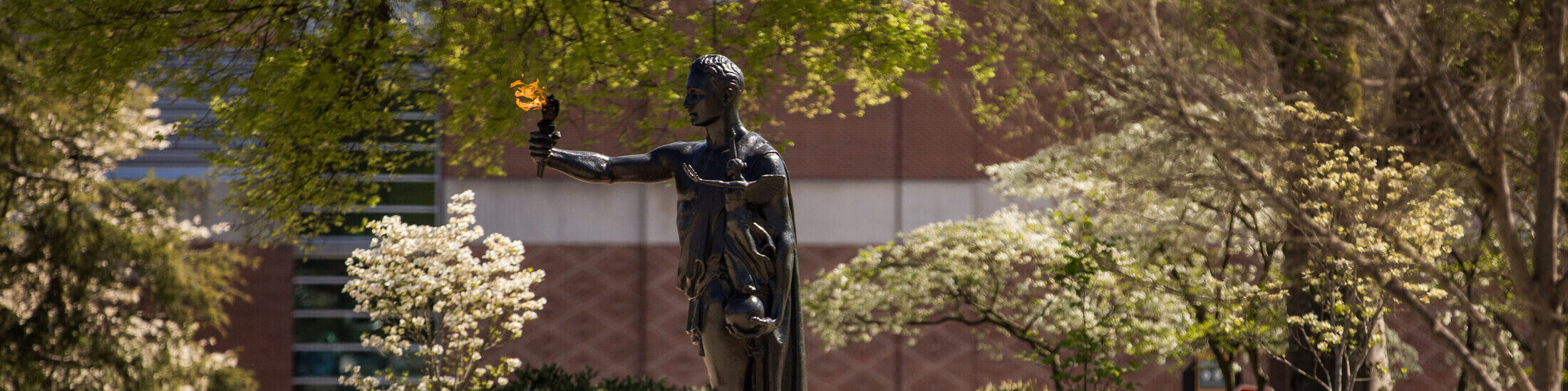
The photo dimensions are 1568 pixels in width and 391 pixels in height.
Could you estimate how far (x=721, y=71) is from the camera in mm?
5273

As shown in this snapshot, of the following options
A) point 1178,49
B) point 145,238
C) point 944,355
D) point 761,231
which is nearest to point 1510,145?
point 1178,49

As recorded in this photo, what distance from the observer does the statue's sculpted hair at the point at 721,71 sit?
5.26 m

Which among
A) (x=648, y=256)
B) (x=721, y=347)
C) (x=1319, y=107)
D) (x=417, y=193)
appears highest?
(x=1319, y=107)

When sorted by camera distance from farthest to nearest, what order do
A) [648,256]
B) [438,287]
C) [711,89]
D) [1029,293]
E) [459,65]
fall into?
[648,256] → [1029,293] → [438,287] → [459,65] → [711,89]

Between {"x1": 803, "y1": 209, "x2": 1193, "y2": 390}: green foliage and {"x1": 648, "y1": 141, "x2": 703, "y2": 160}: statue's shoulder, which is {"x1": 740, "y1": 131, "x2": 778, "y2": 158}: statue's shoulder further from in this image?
{"x1": 803, "y1": 209, "x2": 1193, "y2": 390}: green foliage

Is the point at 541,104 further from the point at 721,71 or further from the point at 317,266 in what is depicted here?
the point at 317,266

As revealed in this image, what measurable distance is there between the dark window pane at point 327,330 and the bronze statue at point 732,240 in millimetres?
16729

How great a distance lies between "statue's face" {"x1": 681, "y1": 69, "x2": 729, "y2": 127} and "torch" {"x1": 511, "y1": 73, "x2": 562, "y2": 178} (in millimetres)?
526

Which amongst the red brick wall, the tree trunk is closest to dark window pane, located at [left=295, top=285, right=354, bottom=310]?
the red brick wall

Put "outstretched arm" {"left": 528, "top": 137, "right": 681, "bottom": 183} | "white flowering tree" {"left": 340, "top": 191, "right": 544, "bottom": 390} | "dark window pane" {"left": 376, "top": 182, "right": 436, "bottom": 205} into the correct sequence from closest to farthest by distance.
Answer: "outstretched arm" {"left": 528, "top": 137, "right": 681, "bottom": 183}
"white flowering tree" {"left": 340, "top": 191, "right": 544, "bottom": 390}
"dark window pane" {"left": 376, "top": 182, "right": 436, "bottom": 205}

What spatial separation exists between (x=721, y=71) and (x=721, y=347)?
1.10 metres

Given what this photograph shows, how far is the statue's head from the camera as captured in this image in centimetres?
526

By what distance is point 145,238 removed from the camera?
662 inches

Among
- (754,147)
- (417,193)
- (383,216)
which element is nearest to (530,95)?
(754,147)
